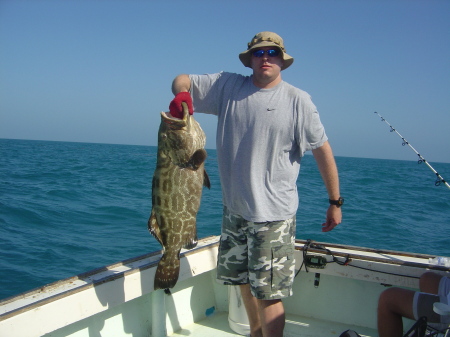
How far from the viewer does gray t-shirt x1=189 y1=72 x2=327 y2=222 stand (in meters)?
3.10

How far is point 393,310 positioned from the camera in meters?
3.20

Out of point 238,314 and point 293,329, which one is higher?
point 238,314

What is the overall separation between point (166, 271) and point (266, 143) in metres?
1.26

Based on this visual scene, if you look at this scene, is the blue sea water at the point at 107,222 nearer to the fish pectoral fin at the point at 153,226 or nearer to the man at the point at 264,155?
the man at the point at 264,155

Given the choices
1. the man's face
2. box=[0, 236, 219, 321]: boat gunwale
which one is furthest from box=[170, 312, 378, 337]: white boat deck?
the man's face

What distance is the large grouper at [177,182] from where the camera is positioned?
118 inches

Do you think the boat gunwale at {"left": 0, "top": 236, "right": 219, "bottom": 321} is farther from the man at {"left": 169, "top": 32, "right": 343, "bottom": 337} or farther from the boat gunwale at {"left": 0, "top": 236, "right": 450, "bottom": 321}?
the man at {"left": 169, "top": 32, "right": 343, "bottom": 337}

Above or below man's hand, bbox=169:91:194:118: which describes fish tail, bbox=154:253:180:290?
below

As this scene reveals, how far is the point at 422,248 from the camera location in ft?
39.8

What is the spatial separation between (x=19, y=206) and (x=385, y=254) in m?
12.5

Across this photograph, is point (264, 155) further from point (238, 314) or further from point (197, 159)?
point (238, 314)

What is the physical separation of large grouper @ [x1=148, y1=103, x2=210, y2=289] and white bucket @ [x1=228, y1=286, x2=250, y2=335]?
119 centimetres

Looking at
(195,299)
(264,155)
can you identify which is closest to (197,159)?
Result: (264,155)

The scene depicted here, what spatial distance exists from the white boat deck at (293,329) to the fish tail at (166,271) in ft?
3.58
